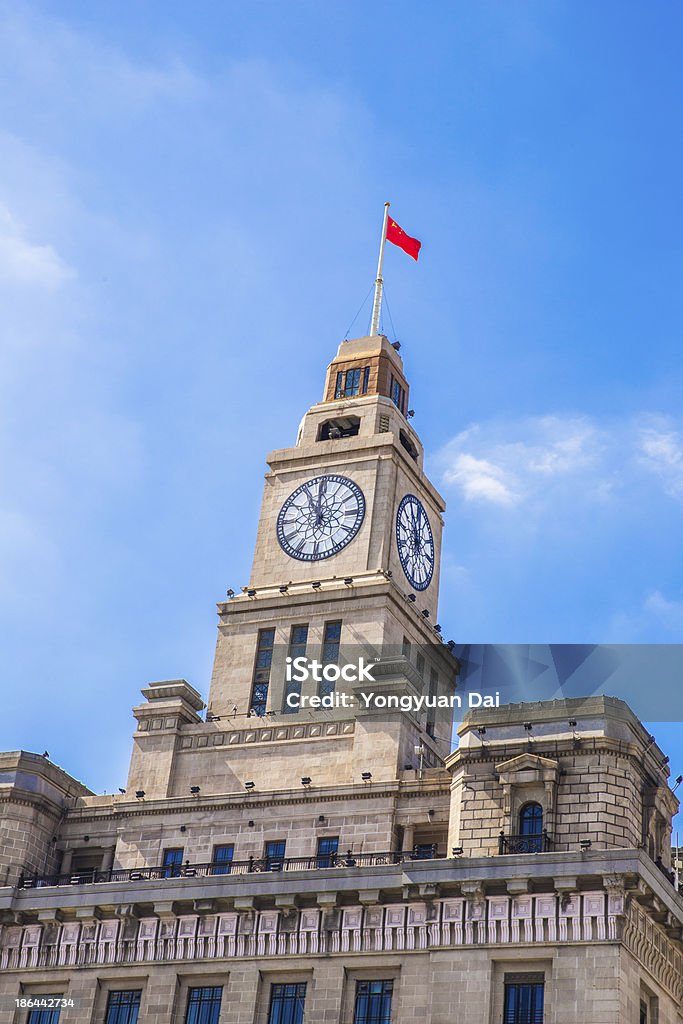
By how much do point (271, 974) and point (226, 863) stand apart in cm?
565

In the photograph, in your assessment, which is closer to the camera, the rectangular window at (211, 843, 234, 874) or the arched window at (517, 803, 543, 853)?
the arched window at (517, 803, 543, 853)

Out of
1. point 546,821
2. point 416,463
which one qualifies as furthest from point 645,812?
point 416,463

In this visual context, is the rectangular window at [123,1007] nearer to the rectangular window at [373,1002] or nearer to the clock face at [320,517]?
the rectangular window at [373,1002]

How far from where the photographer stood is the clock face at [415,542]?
267ft

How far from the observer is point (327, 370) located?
9050 centimetres

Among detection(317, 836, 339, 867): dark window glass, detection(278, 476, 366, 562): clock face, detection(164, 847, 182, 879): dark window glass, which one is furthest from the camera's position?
detection(278, 476, 366, 562): clock face

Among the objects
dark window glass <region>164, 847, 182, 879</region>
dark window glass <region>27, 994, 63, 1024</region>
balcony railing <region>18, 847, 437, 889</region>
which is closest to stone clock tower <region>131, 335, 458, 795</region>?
dark window glass <region>164, 847, 182, 879</region>

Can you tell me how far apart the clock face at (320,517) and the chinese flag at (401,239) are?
17.7 m

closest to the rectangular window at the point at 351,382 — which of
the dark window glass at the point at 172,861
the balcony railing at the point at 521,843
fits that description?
the dark window glass at the point at 172,861

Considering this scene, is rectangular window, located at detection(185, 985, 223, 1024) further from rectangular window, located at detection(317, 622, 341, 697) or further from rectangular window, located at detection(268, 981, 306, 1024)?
rectangular window, located at detection(317, 622, 341, 697)

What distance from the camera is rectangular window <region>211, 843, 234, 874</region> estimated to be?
68.3 meters

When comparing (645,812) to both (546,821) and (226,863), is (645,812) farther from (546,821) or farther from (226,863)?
(226,863)

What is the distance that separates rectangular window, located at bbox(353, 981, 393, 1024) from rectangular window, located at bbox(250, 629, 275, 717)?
16.7 metres
